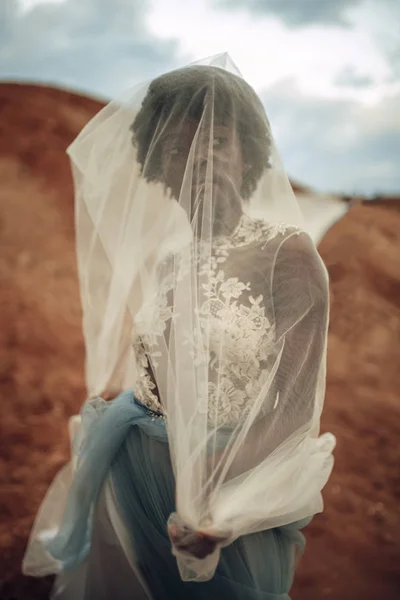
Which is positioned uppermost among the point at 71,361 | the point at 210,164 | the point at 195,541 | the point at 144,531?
the point at 210,164

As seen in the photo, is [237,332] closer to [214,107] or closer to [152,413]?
[152,413]

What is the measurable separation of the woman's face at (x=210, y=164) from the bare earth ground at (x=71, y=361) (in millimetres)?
1480

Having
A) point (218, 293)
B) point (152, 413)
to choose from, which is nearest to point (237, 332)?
point (218, 293)

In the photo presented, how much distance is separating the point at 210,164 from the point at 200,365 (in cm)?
31

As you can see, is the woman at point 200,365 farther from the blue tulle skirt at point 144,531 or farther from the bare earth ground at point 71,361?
the bare earth ground at point 71,361

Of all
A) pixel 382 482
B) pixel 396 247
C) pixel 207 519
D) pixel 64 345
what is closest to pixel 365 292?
pixel 396 247

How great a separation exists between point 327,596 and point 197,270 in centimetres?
154

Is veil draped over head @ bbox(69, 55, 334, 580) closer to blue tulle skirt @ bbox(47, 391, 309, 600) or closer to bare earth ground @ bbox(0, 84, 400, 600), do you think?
blue tulle skirt @ bbox(47, 391, 309, 600)

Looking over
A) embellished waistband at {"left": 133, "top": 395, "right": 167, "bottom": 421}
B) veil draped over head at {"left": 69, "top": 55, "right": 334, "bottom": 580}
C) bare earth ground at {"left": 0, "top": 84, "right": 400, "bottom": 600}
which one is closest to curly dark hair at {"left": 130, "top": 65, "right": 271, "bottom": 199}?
veil draped over head at {"left": 69, "top": 55, "right": 334, "bottom": 580}

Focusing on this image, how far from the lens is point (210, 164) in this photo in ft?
2.53

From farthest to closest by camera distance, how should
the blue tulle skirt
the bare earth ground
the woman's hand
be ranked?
the bare earth ground → the blue tulle skirt → the woman's hand

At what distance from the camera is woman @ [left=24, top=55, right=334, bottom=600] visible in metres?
0.71

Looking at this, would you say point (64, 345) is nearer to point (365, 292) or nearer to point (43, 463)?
point (43, 463)

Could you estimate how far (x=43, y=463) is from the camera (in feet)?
8.01
